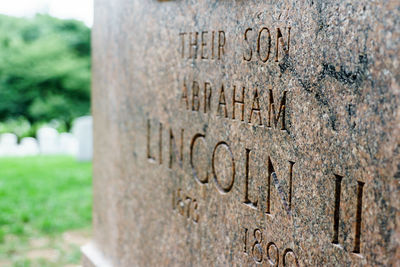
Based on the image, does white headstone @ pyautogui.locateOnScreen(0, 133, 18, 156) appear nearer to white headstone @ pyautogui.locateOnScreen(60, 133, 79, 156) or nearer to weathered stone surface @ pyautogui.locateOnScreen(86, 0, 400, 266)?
white headstone @ pyautogui.locateOnScreen(60, 133, 79, 156)

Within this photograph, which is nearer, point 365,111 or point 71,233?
point 365,111

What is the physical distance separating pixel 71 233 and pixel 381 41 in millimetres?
4562

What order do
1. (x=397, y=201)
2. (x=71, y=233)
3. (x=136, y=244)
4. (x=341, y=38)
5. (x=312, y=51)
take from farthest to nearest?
(x=71, y=233) → (x=136, y=244) → (x=312, y=51) → (x=341, y=38) → (x=397, y=201)

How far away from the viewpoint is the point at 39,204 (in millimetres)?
6375

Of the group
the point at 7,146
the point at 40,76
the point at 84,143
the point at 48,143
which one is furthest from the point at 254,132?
the point at 40,76

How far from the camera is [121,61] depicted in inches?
124

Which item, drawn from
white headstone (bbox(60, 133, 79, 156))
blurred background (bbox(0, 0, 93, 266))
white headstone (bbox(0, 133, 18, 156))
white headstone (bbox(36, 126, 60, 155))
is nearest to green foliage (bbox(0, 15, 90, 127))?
blurred background (bbox(0, 0, 93, 266))

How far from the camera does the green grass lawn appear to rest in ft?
16.5

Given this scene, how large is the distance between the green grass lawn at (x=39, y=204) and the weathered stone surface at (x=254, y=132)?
207 cm

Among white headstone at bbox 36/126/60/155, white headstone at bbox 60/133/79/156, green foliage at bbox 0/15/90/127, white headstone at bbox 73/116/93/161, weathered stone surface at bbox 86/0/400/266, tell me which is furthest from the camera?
green foliage at bbox 0/15/90/127

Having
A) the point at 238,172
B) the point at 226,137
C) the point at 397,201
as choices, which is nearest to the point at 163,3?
the point at 226,137

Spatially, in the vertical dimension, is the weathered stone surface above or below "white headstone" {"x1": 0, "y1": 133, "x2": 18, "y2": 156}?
above

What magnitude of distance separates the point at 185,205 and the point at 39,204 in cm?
439

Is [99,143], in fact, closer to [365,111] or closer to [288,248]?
[288,248]
